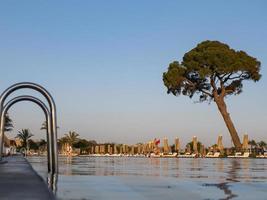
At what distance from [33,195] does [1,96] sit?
449 cm

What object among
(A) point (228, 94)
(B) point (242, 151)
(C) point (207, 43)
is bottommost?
(B) point (242, 151)

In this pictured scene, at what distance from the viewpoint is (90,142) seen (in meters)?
116

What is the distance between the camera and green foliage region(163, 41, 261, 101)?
4597cm

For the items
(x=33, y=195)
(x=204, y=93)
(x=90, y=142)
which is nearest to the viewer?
(x=33, y=195)

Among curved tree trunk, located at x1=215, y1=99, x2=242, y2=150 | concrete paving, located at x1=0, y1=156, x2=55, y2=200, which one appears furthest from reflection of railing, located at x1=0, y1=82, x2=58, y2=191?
curved tree trunk, located at x1=215, y1=99, x2=242, y2=150

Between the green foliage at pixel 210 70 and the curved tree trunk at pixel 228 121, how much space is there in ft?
2.40

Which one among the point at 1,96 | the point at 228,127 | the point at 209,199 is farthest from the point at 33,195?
the point at 228,127

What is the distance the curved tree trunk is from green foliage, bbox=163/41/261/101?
0.73 metres

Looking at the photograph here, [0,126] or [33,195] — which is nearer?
[33,195]

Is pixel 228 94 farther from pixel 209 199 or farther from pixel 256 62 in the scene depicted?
pixel 209 199

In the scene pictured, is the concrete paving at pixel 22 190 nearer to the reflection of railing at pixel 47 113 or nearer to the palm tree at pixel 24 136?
the reflection of railing at pixel 47 113

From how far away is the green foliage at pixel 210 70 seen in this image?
A: 45969mm

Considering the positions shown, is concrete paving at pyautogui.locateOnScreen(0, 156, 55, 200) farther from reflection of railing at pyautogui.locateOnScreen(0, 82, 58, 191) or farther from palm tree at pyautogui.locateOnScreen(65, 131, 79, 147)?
palm tree at pyautogui.locateOnScreen(65, 131, 79, 147)

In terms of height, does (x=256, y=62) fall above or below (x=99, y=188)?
above
